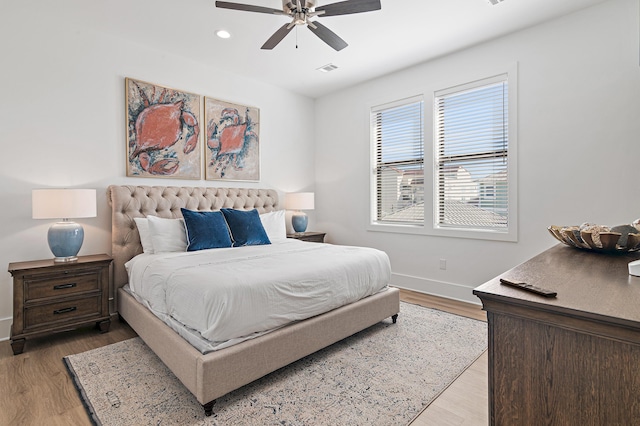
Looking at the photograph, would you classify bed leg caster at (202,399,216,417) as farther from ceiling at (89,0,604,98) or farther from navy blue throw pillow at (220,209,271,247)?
ceiling at (89,0,604,98)

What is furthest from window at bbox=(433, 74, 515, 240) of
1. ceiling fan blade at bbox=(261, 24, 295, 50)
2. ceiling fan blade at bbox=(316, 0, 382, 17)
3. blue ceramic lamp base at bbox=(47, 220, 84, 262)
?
blue ceramic lamp base at bbox=(47, 220, 84, 262)

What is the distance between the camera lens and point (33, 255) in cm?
293

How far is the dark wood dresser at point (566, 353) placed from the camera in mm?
756

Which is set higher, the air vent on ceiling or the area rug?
the air vent on ceiling

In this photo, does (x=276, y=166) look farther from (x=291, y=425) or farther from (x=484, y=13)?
(x=291, y=425)

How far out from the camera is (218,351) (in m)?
1.81

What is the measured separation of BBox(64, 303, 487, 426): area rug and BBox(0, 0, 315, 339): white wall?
127cm

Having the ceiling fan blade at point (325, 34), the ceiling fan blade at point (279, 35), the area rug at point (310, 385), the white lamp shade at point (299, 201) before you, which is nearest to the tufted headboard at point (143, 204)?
the white lamp shade at point (299, 201)

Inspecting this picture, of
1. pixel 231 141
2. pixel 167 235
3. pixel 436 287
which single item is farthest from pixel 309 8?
pixel 436 287

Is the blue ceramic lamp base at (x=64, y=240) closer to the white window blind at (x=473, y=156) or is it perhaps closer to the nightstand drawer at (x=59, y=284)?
the nightstand drawer at (x=59, y=284)

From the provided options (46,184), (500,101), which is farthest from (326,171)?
(46,184)

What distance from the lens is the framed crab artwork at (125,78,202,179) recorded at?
3.46 m

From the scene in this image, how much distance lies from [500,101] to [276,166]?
9.66 ft

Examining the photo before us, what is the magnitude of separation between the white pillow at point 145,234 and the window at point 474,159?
315 cm
